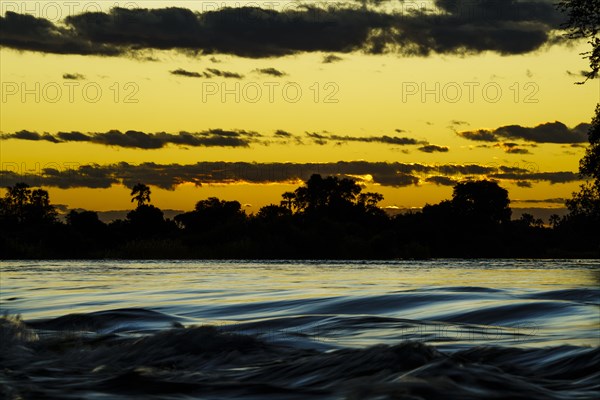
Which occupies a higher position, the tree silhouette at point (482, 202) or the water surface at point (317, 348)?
the tree silhouette at point (482, 202)

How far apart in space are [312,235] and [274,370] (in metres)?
76.0

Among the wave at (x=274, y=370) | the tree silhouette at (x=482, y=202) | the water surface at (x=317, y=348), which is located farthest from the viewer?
the tree silhouette at (x=482, y=202)

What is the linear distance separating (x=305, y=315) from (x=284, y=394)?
678 cm

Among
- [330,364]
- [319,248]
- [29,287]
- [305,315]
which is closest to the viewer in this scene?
[330,364]

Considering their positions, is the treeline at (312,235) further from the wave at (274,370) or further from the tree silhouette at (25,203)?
the wave at (274,370)

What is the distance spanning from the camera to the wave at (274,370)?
751cm

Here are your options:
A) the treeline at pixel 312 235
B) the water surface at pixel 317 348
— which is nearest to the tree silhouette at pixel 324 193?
the treeline at pixel 312 235

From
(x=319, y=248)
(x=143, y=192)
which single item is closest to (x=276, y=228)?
(x=319, y=248)

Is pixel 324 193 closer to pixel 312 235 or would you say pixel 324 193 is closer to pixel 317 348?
pixel 312 235

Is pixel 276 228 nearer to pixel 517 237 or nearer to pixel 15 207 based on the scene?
pixel 517 237

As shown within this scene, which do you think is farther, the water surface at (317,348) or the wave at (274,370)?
the water surface at (317,348)

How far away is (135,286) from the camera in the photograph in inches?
1022

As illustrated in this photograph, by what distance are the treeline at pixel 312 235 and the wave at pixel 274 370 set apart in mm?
57075

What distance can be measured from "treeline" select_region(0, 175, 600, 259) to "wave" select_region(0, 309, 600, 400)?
57.1 meters
